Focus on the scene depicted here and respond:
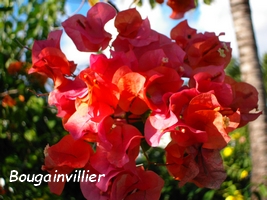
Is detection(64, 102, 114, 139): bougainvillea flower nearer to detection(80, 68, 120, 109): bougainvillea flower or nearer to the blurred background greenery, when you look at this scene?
detection(80, 68, 120, 109): bougainvillea flower

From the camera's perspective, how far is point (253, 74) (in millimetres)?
1220

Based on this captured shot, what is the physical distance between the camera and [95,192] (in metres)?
0.59

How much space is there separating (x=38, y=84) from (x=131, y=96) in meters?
1.92

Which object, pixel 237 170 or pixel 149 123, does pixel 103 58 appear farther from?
pixel 237 170

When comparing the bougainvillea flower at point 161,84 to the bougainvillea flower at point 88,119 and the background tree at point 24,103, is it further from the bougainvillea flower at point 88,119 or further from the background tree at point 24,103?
the background tree at point 24,103

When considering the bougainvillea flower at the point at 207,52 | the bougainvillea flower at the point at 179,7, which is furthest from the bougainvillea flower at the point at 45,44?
the bougainvillea flower at the point at 179,7

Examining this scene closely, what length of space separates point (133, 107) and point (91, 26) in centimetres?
16

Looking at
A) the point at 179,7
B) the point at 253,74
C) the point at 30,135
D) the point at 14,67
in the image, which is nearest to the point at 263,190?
the point at 253,74

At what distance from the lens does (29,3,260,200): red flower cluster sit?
1.86 feet

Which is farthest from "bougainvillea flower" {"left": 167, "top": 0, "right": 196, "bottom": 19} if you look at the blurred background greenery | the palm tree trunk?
the blurred background greenery

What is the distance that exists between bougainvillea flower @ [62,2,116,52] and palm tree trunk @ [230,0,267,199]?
667mm

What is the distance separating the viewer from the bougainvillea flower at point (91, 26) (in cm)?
66

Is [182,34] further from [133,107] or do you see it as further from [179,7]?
[179,7]

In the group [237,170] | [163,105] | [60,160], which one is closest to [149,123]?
[163,105]
